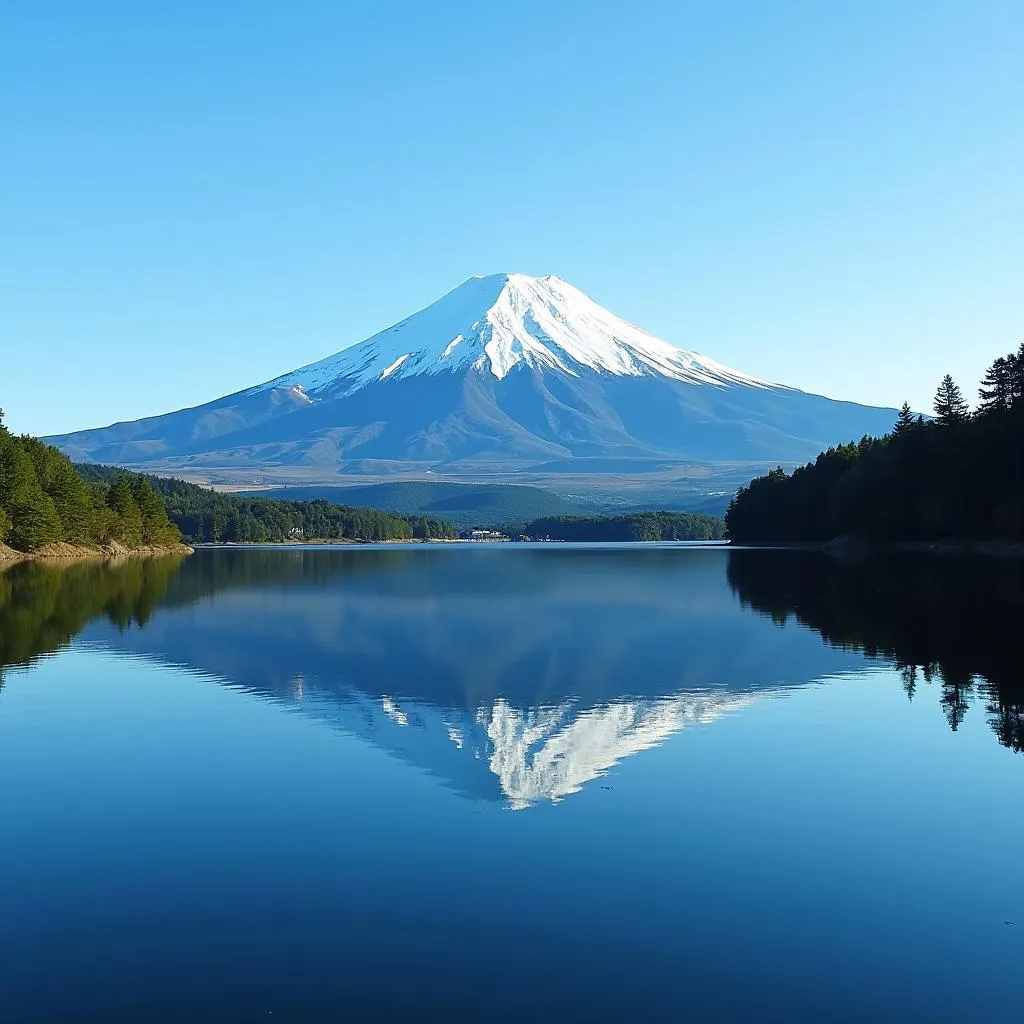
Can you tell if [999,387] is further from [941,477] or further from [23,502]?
[23,502]

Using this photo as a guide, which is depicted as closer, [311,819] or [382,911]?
[382,911]

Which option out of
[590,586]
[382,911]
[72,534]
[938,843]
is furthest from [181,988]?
[72,534]

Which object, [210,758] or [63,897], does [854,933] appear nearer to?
[63,897]

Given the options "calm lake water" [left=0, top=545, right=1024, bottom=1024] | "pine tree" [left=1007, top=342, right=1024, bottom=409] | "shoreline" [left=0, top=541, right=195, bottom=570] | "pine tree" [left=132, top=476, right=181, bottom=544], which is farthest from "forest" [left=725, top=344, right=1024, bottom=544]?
"pine tree" [left=132, top=476, right=181, bottom=544]

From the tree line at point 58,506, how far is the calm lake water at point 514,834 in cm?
6340

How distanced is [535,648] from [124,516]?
98.7 metres

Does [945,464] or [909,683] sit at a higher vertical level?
[945,464]

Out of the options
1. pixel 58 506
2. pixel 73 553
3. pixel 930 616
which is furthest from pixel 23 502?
pixel 930 616

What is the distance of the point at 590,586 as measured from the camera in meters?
71.1

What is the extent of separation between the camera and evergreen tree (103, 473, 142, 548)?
12069 cm

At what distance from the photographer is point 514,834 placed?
14.3m

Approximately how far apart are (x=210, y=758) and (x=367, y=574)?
72891mm

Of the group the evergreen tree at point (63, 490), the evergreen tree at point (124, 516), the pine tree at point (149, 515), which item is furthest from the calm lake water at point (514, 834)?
the pine tree at point (149, 515)

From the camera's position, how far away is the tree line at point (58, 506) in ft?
301
